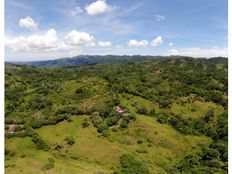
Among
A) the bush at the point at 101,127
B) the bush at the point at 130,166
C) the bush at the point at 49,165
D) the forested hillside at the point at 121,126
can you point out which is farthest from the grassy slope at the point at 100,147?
the bush at the point at 130,166

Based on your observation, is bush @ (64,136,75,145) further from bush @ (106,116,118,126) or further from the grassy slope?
bush @ (106,116,118,126)

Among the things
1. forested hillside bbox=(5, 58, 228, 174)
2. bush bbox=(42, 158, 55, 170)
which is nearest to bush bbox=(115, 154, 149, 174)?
forested hillside bbox=(5, 58, 228, 174)

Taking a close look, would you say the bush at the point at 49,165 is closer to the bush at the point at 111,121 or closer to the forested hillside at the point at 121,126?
the forested hillside at the point at 121,126

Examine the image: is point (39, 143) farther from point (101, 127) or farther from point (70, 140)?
point (101, 127)

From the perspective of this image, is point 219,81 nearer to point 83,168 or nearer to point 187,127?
point 187,127

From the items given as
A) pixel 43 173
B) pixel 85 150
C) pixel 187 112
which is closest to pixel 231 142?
pixel 43 173

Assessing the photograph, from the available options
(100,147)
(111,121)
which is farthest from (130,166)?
(111,121)

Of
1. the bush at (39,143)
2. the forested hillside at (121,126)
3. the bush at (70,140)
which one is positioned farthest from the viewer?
the bush at (70,140)
